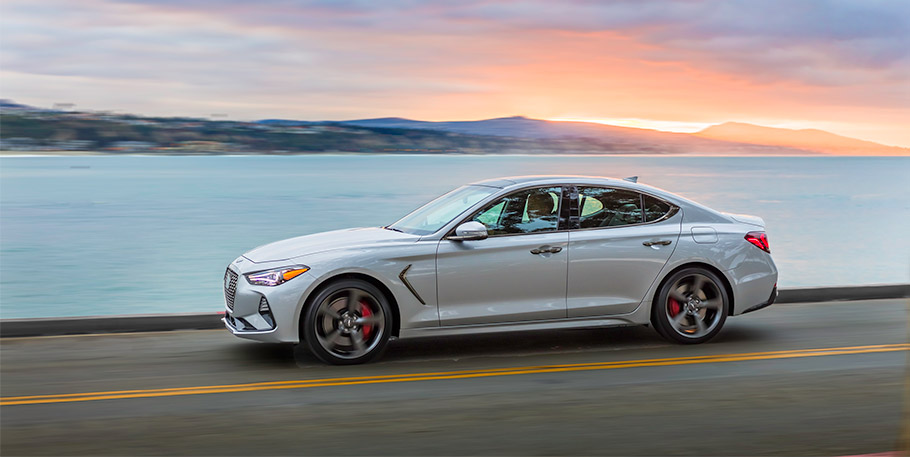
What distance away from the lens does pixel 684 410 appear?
617 cm

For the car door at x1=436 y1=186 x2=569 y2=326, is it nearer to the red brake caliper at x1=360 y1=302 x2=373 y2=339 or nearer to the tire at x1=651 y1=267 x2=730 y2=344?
the red brake caliper at x1=360 y1=302 x2=373 y2=339

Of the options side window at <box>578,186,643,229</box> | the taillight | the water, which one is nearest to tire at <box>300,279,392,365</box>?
side window at <box>578,186,643,229</box>

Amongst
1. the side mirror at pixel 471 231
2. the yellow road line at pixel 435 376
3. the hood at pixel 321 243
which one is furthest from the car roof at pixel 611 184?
the yellow road line at pixel 435 376

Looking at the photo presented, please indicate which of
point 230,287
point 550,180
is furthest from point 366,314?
point 550,180

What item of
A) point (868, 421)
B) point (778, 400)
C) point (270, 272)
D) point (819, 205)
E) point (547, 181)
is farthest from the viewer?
point (819, 205)

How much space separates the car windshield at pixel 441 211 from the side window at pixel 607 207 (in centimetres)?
83

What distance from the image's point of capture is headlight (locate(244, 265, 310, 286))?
7.46 m

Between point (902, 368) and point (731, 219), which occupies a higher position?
point (731, 219)

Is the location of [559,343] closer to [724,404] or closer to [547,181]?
[547,181]

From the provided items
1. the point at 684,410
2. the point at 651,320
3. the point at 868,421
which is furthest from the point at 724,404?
the point at 651,320

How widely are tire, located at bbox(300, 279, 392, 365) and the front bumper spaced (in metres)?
0.13

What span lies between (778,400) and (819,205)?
212ft

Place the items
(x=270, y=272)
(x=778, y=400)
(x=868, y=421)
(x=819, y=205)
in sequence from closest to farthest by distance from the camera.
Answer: (x=868, y=421) < (x=778, y=400) < (x=270, y=272) < (x=819, y=205)

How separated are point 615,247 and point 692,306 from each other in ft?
3.21
